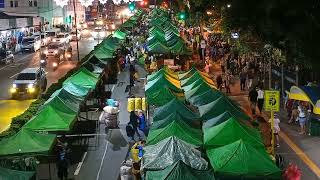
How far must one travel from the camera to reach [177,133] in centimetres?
1582

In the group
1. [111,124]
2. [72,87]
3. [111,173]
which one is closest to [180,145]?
[111,173]

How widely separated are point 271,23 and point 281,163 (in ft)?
45.4

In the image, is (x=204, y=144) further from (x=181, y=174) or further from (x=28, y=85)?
(x=28, y=85)

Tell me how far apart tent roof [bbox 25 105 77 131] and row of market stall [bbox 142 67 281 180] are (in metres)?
3.43

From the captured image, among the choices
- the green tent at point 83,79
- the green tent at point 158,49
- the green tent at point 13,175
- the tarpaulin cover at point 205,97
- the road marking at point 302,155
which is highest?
the green tent at point 158,49

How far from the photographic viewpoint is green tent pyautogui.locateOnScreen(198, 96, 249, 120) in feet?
60.5

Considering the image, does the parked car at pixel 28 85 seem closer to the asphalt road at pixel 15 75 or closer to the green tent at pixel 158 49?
the asphalt road at pixel 15 75

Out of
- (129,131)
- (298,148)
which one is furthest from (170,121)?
(298,148)

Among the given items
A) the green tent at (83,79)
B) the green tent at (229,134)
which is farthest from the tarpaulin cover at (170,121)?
the green tent at (83,79)

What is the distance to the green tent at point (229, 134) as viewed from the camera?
15102 mm

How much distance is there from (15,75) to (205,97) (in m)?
24.2

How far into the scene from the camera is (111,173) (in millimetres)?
16719

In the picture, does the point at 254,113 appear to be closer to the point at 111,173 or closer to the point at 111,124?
the point at 111,124

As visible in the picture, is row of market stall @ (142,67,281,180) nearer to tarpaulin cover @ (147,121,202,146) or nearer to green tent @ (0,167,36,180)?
tarpaulin cover @ (147,121,202,146)
